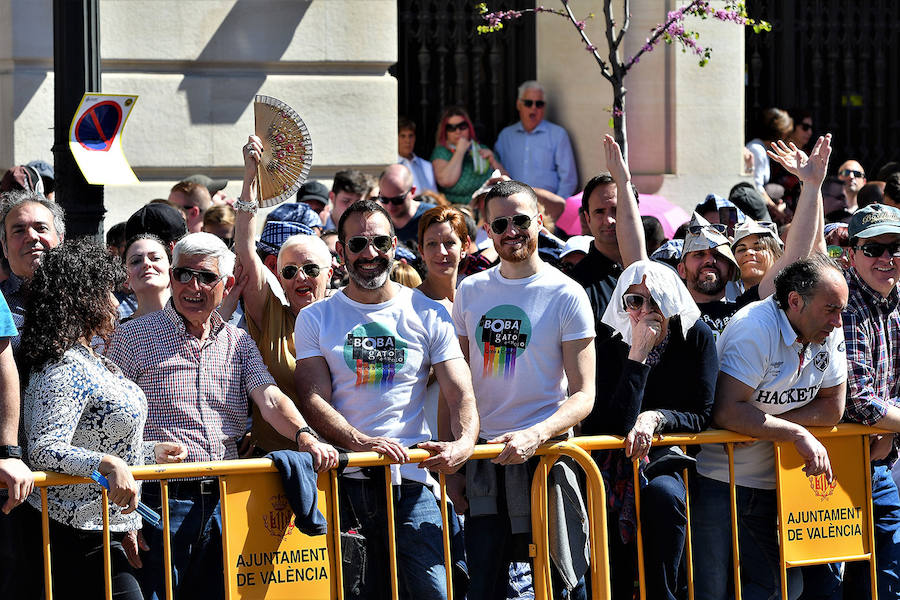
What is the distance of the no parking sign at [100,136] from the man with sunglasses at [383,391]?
129cm

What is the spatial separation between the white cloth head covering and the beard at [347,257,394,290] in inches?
38.6

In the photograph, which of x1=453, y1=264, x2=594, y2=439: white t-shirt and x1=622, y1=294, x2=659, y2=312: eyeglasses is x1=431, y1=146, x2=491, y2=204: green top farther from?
x1=622, y1=294, x2=659, y2=312: eyeglasses

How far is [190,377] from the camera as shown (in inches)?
216

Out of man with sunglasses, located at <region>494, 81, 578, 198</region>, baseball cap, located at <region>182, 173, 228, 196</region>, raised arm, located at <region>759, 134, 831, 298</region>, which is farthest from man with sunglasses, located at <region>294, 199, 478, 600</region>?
man with sunglasses, located at <region>494, 81, 578, 198</region>

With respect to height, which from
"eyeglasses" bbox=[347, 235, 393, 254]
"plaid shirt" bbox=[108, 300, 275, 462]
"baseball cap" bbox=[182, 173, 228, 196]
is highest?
"baseball cap" bbox=[182, 173, 228, 196]

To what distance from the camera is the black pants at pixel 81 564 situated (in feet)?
16.5

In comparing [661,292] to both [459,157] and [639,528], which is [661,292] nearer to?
[639,528]

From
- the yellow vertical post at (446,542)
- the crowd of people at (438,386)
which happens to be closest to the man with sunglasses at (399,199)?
the crowd of people at (438,386)

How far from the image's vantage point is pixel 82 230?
21.3ft

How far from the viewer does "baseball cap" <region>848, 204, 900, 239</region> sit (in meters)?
6.48

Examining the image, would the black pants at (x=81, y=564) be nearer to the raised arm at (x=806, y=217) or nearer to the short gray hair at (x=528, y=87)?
the raised arm at (x=806, y=217)

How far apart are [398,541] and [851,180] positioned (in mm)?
6730

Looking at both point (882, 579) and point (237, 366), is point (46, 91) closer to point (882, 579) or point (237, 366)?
point (237, 366)

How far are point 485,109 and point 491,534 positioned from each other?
6.95m
